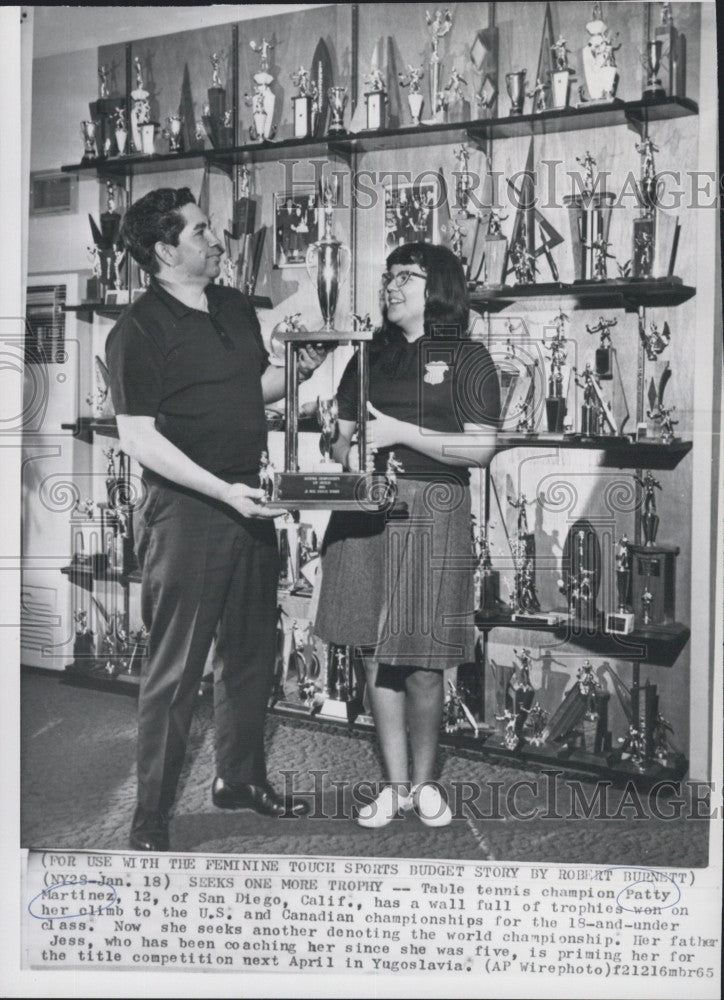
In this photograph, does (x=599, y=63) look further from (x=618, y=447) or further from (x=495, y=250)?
(x=618, y=447)

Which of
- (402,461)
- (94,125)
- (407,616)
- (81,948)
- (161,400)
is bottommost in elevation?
(81,948)

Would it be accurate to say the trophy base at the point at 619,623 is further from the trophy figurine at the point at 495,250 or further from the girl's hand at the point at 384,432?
the trophy figurine at the point at 495,250

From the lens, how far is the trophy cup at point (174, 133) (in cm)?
210

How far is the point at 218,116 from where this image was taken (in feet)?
6.87

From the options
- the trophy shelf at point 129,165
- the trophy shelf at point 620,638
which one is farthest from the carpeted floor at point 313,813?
the trophy shelf at point 129,165

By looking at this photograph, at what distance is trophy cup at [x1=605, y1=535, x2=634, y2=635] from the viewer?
6.67ft

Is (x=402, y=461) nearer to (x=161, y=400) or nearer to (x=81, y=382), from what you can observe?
(x=161, y=400)

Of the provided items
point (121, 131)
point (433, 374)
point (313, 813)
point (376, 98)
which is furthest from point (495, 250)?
point (313, 813)

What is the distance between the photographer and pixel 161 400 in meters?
2.03

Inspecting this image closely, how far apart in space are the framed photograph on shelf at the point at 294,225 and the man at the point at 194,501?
133mm

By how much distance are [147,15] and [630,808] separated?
2030 mm

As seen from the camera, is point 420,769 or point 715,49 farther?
point 420,769

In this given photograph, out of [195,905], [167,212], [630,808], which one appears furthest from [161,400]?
[630,808]

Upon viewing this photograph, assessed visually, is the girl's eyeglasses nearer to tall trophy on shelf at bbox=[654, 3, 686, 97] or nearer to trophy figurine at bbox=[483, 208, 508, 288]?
trophy figurine at bbox=[483, 208, 508, 288]
